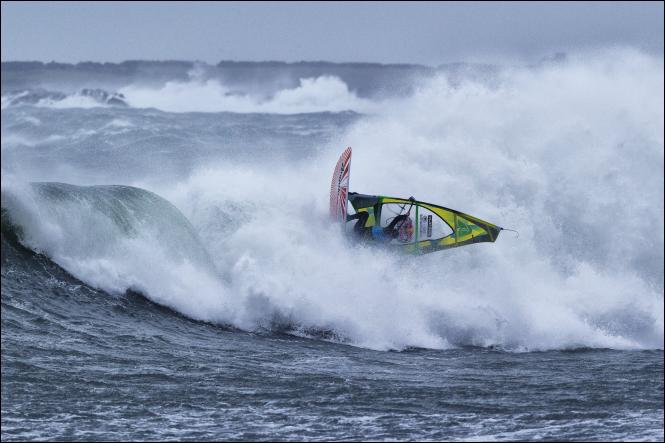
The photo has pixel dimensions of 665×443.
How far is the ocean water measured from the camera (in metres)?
12.1

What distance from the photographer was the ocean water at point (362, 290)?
39.9 ft

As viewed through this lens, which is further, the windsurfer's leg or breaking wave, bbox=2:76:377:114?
breaking wave, bbox=2:76:377:114

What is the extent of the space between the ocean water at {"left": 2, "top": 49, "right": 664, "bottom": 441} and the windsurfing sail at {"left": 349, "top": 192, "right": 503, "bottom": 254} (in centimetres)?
50

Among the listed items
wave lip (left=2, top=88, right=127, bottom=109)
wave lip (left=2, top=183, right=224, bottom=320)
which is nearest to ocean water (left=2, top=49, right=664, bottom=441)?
wave lip (left=2, top=183, right=224, bottom=320)

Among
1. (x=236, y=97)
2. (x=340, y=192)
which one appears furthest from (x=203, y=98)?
(x=340, y=192)

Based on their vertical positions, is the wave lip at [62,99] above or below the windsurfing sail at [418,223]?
above

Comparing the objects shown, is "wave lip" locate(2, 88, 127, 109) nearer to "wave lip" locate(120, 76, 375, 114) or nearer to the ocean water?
"wave lip" locate(120, 76, 375, 114)

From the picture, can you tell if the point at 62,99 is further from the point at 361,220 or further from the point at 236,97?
the point at 361,220

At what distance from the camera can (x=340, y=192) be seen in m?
19.0

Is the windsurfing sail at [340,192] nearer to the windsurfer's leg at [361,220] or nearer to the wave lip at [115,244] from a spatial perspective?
the windsurfer's leg at [361,220]

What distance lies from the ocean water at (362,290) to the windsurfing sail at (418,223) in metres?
0.50

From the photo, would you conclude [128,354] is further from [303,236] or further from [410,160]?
[410,160]

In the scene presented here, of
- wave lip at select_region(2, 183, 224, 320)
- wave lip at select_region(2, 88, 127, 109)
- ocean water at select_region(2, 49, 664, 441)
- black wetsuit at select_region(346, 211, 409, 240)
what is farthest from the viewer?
wave lip at select_region(2, 88, 127, 109)

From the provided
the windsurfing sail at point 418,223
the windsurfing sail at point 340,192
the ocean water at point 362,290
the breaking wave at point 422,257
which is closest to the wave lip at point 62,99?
the ocean water at point 362,290
